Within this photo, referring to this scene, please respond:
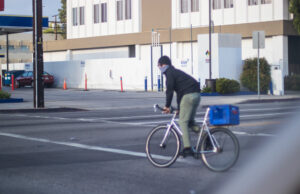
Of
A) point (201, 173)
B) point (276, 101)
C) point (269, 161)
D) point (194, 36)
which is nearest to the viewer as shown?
point (269, 161)

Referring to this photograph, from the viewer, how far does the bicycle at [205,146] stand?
775 centimetres

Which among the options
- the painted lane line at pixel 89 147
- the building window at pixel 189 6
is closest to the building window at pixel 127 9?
the building window at pixel 189 6

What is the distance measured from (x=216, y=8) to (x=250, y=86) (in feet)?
44.4

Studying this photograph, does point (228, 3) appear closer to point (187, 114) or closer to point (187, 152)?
point (187, 114)

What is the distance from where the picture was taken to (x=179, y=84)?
8.27 m

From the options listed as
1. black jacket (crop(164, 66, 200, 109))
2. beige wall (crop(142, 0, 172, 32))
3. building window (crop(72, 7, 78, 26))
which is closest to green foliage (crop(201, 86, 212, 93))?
beige wall (crop(142, 0, 172, 32))

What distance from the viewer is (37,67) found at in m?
21.9

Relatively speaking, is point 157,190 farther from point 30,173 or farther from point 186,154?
point 30,173

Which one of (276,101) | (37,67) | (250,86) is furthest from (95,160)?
(250,86)

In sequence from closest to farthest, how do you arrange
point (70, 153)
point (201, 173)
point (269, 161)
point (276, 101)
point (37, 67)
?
point (269, 161) → point (201, 173) → point (70, 153) → point (37, 67) → point (276, 101)

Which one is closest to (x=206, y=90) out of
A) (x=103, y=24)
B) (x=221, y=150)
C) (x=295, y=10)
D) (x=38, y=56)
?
(x=295, y=10)

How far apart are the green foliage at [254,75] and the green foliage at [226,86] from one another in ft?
5.43

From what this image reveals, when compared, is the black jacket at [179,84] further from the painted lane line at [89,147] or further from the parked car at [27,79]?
the parked car at [27,79]

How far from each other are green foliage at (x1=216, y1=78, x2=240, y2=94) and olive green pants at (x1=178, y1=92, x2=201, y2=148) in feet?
78.9
